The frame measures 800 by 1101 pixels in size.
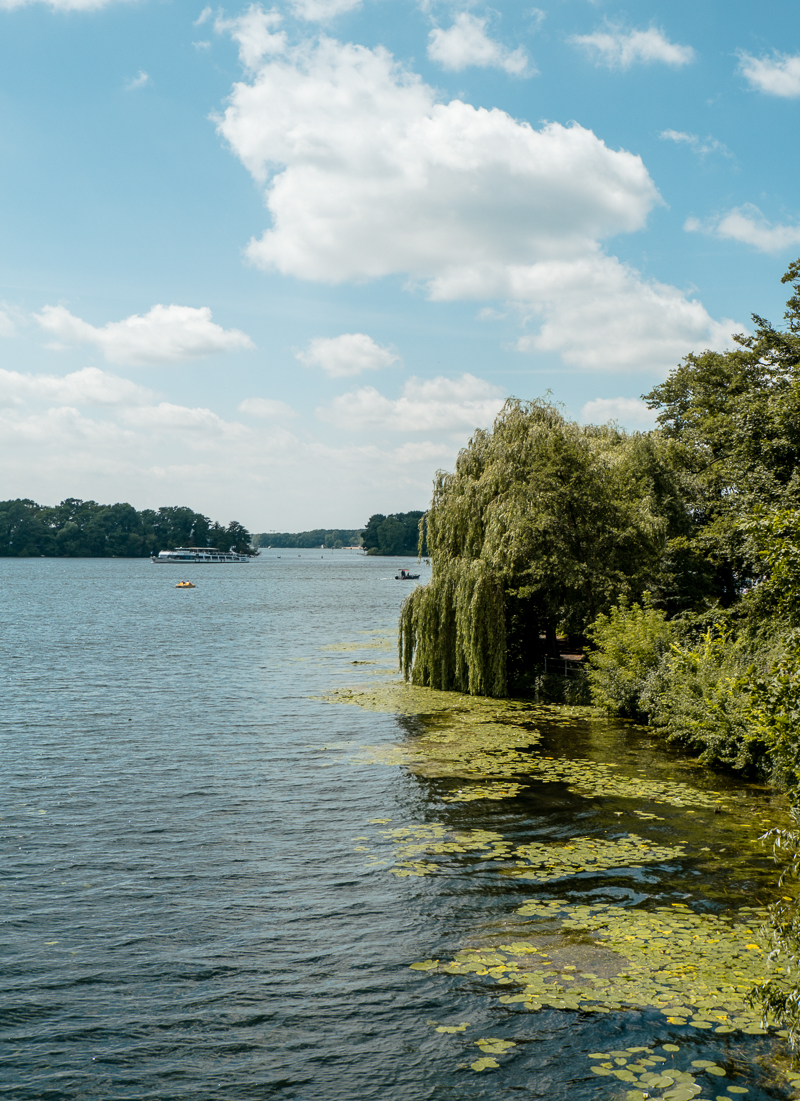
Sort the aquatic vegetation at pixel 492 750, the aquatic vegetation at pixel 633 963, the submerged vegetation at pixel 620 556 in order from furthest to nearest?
1. the submerged vegetation at pixel 620 556
2. the aquatic vegetation at pixel 492 750
3. the aquatic vegetation at pixel 633 963

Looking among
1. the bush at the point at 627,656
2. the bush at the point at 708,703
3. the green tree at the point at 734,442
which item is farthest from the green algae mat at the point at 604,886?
the green tree at the point at 734,442

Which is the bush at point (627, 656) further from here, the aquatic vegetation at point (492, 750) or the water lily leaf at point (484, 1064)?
the water lily leaf at point (484, 1064)

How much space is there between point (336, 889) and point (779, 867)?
8.50 m

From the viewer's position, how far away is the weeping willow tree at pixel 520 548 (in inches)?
1334

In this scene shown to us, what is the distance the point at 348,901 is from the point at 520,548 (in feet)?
68.2

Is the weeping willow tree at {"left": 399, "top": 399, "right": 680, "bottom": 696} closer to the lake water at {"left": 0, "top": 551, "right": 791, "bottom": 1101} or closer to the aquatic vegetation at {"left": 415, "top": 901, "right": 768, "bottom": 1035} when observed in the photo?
the lake water at {"left": 0, "top": 551, "right": 791, "bottom": 1101}

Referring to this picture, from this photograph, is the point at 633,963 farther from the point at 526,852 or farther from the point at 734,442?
the point at 734,442

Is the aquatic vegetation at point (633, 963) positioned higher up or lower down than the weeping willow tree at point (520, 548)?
lower down

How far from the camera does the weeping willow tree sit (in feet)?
111

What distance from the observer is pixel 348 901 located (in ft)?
48.3

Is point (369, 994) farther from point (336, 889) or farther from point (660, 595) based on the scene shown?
point (660, 595)

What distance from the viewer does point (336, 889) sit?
15.3m

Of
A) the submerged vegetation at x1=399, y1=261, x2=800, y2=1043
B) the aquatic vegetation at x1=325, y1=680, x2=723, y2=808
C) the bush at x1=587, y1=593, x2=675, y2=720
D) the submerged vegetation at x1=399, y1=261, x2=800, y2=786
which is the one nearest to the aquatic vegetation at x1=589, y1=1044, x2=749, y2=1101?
the aquatic vegetation at x1=325, y1=680, x2=723, y2=808

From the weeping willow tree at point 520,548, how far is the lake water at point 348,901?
3.85m
